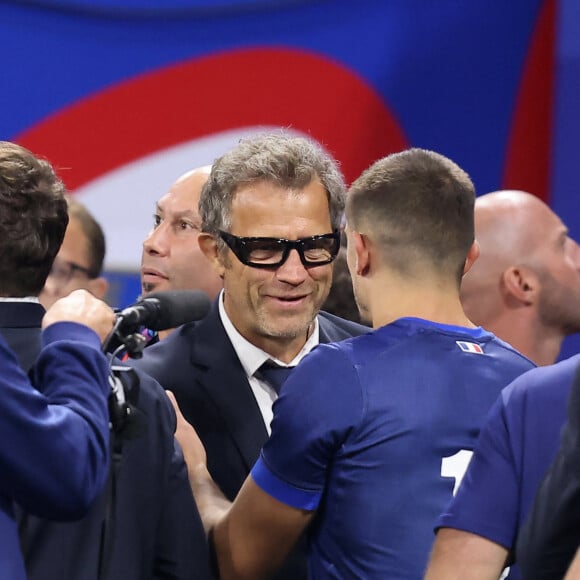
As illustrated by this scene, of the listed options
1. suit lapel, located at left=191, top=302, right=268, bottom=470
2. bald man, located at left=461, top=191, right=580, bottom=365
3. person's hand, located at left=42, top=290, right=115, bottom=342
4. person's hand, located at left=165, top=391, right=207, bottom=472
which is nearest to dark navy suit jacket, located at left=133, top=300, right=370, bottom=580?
suit lapel, located at left=191, top=302, right=268, bottom=470

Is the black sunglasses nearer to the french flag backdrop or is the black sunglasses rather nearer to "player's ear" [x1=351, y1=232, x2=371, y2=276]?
the french flag backdrop

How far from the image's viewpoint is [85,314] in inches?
76.9

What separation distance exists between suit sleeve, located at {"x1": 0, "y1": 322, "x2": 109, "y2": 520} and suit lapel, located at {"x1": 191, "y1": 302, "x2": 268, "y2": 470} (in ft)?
2.51

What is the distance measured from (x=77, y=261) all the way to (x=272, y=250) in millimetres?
1491

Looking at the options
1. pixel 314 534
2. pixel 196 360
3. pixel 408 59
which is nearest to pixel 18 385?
pixel 314 534

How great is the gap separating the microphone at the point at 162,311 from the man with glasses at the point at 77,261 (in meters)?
1.86

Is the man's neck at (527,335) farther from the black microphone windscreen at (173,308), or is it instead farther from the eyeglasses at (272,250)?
the black microphone windscreen at (173,308)

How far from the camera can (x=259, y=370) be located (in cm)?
274

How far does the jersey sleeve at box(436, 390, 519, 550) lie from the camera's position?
1.72 metres

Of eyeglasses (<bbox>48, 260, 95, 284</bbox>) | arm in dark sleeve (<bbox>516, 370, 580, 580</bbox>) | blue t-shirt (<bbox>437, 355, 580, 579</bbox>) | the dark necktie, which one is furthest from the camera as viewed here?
eyeglasses (<bbox>48, 260, 95, 284</bbox>)

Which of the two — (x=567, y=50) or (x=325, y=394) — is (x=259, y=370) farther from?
(x=567, y=50)

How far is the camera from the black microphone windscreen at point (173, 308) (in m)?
2.02

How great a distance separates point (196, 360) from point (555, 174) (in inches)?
119

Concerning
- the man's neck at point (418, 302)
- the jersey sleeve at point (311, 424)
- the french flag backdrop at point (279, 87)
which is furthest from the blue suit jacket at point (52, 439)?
the french flag backdrop at point (279, 87)
